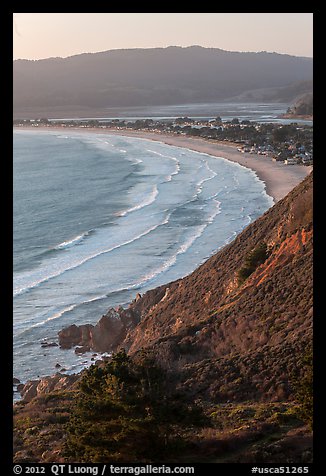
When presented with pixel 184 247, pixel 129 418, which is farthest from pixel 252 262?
pixel 184 247

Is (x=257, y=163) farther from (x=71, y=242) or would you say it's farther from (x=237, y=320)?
(x=237, y=320)

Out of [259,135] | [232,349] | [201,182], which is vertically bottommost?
[232,349]

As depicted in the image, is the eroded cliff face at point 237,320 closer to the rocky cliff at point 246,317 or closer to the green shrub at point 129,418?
the rocky cliff at point 246,317

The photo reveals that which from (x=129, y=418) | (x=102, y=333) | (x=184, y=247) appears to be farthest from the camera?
(x=184, y=247)

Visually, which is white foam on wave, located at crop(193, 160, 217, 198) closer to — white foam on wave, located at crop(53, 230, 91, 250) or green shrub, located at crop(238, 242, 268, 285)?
white foam on wave, located at crop(53, 230, 91, 250)
